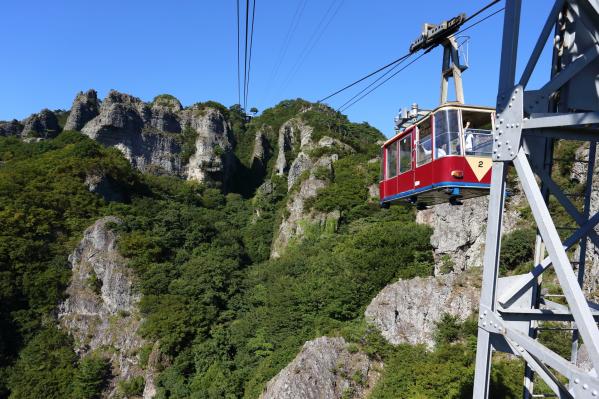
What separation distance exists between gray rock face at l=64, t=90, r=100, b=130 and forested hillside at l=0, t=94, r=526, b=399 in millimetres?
4564

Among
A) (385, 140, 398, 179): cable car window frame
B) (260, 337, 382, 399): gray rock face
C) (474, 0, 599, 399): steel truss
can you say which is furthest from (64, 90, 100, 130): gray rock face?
(474, 0, 599, 399): steel truss

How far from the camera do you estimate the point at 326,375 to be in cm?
1855

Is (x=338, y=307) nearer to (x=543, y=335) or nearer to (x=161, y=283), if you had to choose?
(x=543, y=335)

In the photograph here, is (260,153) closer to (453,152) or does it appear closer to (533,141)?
(453,152)

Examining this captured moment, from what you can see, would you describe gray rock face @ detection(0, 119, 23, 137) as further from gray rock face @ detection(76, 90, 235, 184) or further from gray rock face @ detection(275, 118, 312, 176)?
gray rock face @ detection(275, 118, 312, 176)

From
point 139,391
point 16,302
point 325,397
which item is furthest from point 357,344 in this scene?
point 16,302


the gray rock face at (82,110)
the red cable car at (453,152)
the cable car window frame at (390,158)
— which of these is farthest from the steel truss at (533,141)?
the gray rock face at (82,110)

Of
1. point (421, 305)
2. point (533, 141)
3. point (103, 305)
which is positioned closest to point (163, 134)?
point (103, 305)

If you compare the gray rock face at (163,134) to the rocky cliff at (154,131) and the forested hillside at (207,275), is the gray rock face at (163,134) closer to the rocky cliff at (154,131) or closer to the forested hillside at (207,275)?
the rocky cliff at (154,131)

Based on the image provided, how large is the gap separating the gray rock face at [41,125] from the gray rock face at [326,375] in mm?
63175

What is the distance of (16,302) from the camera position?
35.0 m

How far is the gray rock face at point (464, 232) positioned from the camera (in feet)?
74.4

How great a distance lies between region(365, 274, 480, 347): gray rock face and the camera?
18.7 meters

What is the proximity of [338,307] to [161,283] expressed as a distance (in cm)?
1897
